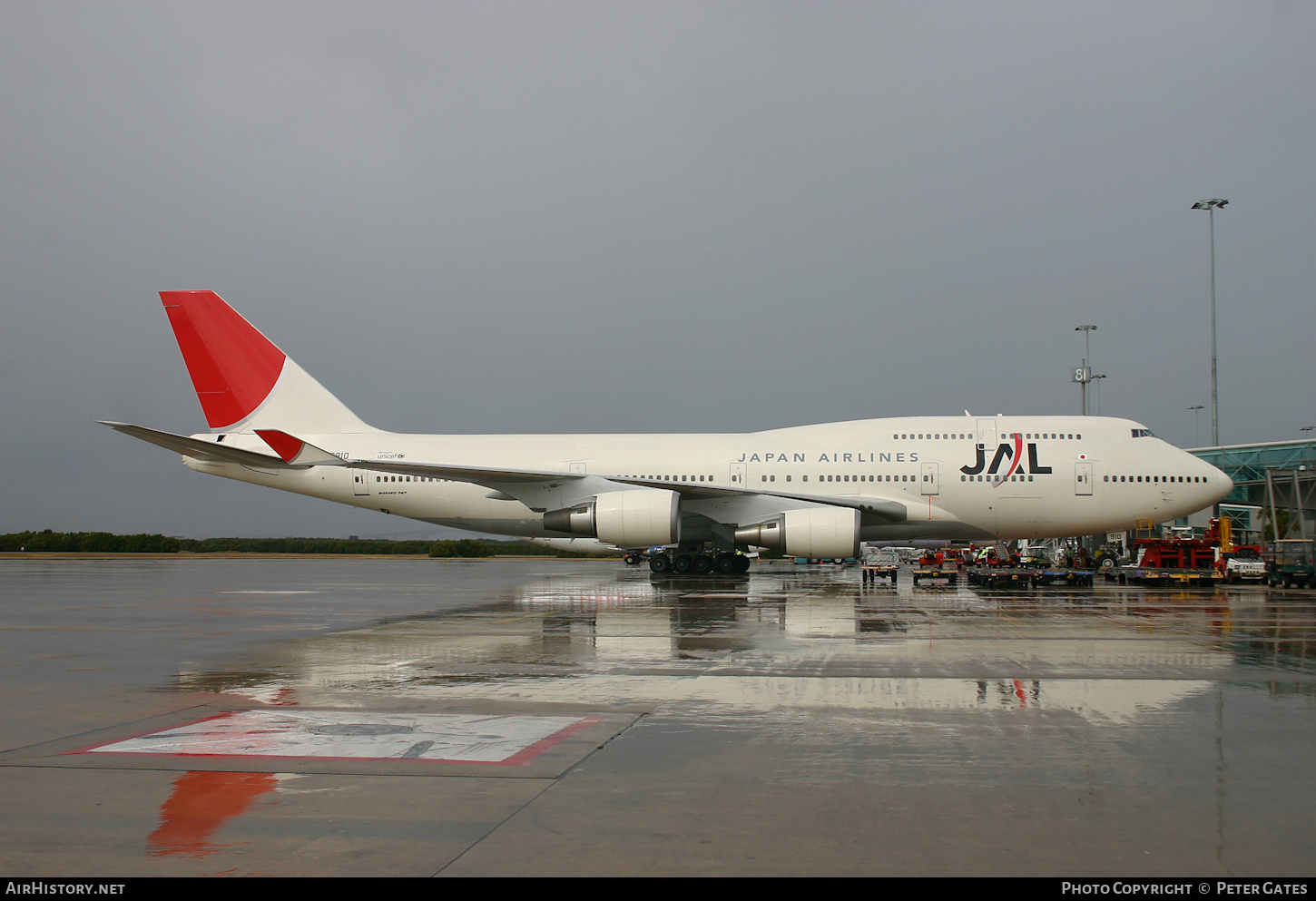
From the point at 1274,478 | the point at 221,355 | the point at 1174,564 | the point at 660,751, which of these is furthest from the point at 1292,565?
the point at 221,355

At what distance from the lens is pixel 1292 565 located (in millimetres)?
23484

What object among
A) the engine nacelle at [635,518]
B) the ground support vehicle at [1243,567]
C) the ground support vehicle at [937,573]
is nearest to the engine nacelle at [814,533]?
the engine nacelle at [635,518]

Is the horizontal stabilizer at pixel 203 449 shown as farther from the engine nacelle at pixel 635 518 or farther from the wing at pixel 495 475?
the engine nacelle at pixel 635 518

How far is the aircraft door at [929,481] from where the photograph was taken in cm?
2334

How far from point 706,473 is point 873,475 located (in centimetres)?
447

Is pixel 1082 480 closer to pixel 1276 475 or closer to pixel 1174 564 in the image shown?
pixel 1174 564

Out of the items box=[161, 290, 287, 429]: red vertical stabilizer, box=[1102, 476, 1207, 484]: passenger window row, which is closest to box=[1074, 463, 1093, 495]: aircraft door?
box=[1102, 476, 1207, 484]: passenger window row

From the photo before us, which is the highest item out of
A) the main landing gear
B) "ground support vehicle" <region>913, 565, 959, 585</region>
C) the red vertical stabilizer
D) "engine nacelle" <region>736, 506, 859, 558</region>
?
the red vertical stabilizer

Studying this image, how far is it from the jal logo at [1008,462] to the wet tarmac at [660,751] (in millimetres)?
11205

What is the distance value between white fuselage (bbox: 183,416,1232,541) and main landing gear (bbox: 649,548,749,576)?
1.64 metres

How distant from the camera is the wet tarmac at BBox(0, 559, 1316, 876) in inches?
146

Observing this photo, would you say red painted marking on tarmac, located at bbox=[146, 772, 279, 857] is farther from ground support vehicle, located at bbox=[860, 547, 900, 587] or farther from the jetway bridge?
the jetway bridge

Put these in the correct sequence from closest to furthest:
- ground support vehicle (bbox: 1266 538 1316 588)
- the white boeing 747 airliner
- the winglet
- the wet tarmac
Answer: the wet tarmac
the winglet
the white boeing 747 airliner
ground support vehicle (bbox: 1266 538 1316 588)

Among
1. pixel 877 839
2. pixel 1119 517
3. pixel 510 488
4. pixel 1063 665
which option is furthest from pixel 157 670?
pixel 1119 517
